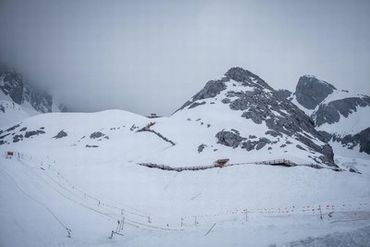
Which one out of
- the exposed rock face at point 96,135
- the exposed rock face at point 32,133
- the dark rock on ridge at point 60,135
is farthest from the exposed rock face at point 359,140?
the exposed rock face at point 32,133

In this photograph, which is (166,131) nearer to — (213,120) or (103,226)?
(213,120)

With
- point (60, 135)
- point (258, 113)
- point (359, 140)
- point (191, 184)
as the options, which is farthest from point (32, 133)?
point (359, 140)

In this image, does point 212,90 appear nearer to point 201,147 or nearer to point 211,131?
point 211,131

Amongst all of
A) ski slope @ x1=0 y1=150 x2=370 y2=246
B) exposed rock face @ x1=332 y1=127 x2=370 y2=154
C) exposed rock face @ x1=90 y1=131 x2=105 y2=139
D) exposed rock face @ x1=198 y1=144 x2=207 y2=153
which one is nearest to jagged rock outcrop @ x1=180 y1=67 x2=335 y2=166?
exposed rock face @ x1=198 y1=144 x2=207 y2=153

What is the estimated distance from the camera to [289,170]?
4922 cm

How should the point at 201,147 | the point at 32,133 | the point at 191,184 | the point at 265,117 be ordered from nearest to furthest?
the point at 191,184 < the point at 201,147 < the point at 265,117 < the point at 32,133

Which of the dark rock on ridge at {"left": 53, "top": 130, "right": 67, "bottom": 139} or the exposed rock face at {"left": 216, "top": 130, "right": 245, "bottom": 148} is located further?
the dark rock on ridge at {"left": 53, "top": 130, "right": 67, "bottom": 139}

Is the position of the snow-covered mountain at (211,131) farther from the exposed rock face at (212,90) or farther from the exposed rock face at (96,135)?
the exposed rock face at (212,90)

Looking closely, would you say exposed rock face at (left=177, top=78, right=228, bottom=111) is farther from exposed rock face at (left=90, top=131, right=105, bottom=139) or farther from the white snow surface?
exposed rock face at (left=90, top=131, right=105, bottom=139)

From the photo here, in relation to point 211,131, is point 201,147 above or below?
below

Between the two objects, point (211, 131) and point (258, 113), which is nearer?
point (211, 131)

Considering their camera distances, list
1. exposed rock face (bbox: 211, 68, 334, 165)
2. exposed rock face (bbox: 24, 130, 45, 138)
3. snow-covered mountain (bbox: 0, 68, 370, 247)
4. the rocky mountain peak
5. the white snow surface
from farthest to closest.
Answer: the rocky mountain peak < exposed rock face (bbox: 24, 130, 45, 138) < exposed rock face (bbox: 211, 68, 334, 165) < snow-covered mountain (bbox: 0, 68, 370, 247) < the white snow surface

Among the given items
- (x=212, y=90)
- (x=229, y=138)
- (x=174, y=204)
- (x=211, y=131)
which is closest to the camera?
(x=174, y=204)

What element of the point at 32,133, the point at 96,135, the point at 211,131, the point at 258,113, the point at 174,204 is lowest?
the point at 32,133
